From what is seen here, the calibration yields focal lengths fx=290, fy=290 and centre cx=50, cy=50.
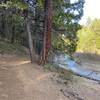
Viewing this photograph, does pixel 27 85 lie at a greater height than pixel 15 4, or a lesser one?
lesser

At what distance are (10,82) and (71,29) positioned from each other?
1040 cm

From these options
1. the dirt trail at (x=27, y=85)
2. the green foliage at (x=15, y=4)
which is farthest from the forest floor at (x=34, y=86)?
the green foliage at (x=15, y=4)

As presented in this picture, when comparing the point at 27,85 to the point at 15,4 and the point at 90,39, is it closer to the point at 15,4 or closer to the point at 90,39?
the point at 15,4

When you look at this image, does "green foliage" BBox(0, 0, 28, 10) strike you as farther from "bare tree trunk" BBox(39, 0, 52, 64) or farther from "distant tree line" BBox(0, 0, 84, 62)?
"bare tree trunk" BBox(39, 0, 52, 64)

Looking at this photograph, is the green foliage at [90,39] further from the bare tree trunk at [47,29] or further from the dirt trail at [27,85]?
the dirt trail at [27,85]

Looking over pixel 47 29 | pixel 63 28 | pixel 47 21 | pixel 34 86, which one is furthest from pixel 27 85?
pixel 63 28

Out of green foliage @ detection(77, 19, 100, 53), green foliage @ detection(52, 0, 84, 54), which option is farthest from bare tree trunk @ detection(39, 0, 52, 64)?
green foliage @ detection(77, 19, 100, 53)

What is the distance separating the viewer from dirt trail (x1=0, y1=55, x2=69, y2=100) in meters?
9.40

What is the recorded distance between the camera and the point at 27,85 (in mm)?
10734

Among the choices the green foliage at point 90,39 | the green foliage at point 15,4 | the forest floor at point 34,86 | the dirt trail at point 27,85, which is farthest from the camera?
the green foliage at point 90,39

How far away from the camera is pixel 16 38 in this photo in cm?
2786

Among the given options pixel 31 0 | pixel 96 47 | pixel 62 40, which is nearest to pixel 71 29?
pixel 62 40

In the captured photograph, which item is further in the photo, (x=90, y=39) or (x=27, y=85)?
(x=90, y=39)

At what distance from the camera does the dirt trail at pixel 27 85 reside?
9398 millimetres
